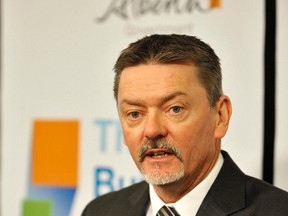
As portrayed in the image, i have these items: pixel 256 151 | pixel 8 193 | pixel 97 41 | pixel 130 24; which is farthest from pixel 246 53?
pixel 8 193

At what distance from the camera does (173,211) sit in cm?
130

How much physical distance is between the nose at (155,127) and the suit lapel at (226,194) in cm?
18

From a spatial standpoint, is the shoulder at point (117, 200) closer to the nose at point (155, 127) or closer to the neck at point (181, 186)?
the neck at point (181, 186)

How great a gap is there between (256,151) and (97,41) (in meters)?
0.59

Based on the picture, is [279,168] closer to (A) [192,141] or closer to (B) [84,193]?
(A) [192,141]

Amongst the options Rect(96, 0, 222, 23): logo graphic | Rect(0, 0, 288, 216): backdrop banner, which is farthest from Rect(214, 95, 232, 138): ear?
Rect(96, 0, 222, 23): logo graphic

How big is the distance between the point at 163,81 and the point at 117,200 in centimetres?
41

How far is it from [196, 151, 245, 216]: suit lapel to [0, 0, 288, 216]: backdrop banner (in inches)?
9.8

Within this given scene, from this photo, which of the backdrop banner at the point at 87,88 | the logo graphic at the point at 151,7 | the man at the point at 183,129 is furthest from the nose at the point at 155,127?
the logo graphic at the point at 151,7

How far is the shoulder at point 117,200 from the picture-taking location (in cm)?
145

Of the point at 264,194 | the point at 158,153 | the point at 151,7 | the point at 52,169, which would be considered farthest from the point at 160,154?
the point at 52,169

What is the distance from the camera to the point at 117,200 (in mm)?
1497

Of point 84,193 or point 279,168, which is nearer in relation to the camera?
point 279,168

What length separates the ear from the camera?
128cm
